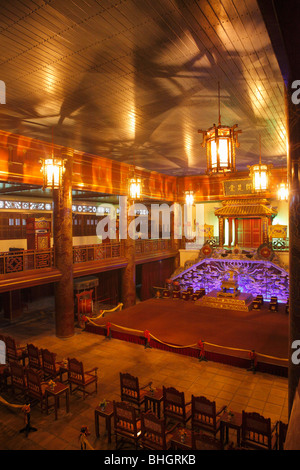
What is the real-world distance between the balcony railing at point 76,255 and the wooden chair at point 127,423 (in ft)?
22.2

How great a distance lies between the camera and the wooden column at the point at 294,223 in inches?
169

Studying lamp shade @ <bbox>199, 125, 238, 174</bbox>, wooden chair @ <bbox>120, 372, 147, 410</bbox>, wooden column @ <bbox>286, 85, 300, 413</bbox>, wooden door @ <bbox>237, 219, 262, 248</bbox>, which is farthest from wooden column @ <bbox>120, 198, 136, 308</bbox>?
wooden column @ <bbox>286, 85, 300, 413</bbox>

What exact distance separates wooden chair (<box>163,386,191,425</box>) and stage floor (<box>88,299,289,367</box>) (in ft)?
13.2

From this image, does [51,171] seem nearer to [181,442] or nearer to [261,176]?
[261,176]

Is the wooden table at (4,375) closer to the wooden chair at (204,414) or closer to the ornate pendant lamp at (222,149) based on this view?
the wooden chair at (204,414)

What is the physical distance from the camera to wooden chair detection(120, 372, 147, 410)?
275 inches

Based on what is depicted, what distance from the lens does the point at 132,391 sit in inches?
283

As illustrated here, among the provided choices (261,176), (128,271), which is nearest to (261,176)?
(261,176)

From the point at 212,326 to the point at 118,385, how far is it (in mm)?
5651

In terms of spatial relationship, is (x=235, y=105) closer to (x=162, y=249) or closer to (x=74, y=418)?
(x=74, y=418)

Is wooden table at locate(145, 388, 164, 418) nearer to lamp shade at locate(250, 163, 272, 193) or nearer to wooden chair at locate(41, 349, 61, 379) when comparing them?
wooden chair at locate(41, 349, 61, 379)

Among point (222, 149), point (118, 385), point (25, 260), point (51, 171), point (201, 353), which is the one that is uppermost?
point (51, 171)

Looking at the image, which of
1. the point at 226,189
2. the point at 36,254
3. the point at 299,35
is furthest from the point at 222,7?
the point at 226,189
